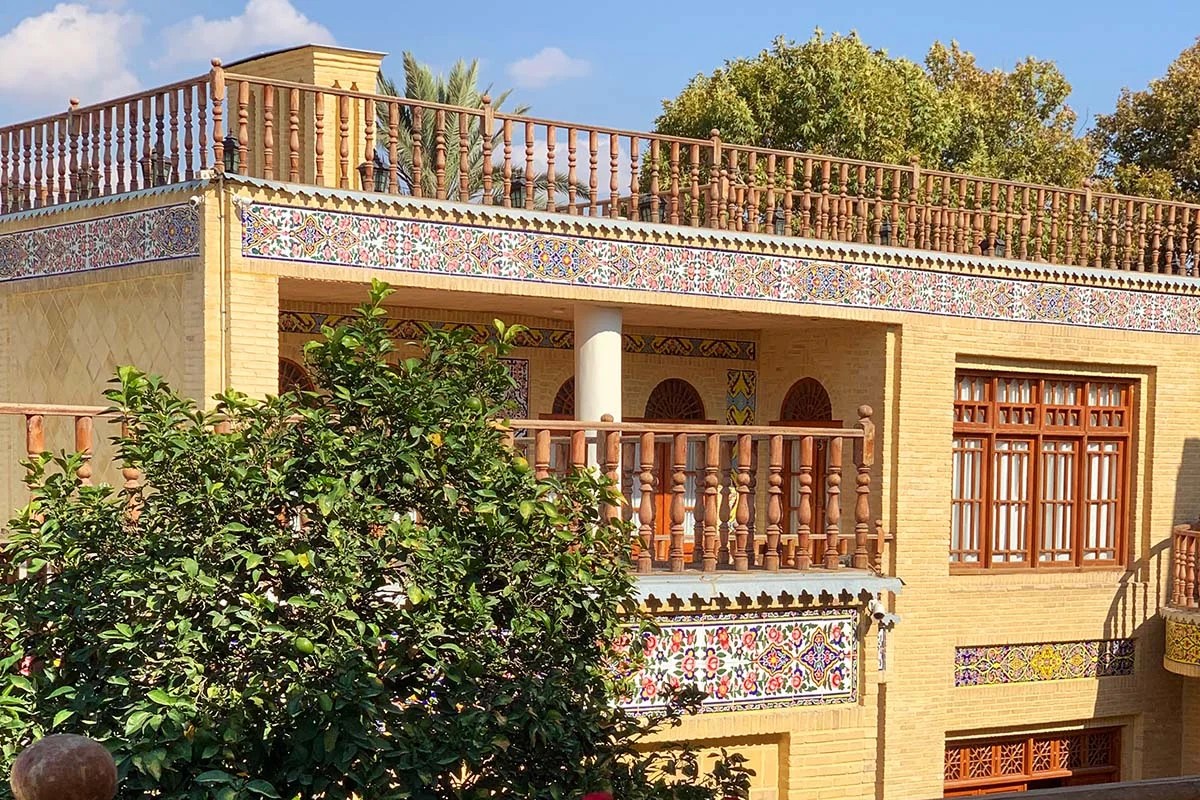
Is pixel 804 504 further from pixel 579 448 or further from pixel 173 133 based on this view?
pixel 173 133

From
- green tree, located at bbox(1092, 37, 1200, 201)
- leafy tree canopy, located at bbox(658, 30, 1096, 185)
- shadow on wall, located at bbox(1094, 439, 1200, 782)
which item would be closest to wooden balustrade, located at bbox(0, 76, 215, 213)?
shadow on wall, located at bbox(1094, 439, 1200, 782)

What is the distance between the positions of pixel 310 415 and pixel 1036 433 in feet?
28.8

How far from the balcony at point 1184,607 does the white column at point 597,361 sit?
16.4 ft

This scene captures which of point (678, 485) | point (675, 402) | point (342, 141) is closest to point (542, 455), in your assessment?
point (678, 485)

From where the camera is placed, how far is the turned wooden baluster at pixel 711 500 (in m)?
8.91

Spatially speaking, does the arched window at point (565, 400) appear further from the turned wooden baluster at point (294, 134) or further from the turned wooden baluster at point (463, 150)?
the turned wooden baluster at point (294, 134)

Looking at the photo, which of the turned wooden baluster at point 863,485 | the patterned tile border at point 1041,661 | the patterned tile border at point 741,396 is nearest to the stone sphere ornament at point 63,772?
the turned wooden baluster at point 863,485

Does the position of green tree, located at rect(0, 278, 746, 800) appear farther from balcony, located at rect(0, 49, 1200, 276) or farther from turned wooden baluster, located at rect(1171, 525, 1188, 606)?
turned wooden baluster, located at rect(1171, 525, 1188, 606)

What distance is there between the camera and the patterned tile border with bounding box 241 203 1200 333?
29.8ft

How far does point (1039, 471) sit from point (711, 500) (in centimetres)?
451

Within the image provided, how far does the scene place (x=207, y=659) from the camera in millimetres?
4703

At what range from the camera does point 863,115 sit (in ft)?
71.8

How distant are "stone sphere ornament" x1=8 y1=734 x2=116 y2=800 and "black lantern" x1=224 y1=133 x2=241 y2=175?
666cm

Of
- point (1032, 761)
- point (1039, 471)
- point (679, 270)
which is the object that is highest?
point (679, 270)
